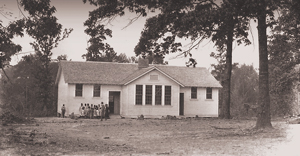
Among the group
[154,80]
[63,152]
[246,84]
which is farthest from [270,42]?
[246,84]

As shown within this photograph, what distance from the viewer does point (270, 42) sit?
127 feet

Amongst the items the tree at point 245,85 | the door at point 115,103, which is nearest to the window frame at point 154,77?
the door at point 115,103

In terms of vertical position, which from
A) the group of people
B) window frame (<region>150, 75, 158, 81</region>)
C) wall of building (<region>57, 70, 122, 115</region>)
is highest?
window frame (<region>150, 75, 158, 81</region>)

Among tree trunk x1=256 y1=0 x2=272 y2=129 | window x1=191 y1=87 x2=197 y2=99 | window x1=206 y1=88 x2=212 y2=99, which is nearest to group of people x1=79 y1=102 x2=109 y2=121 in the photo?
window x1=191 y1=87 x2=197 y2=99

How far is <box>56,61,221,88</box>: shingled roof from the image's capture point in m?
37.2

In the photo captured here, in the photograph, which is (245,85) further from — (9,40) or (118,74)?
(9,40)

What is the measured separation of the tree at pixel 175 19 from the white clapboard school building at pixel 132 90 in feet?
51.9

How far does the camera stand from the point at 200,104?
40.7 m

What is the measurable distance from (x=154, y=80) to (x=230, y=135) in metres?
20.2

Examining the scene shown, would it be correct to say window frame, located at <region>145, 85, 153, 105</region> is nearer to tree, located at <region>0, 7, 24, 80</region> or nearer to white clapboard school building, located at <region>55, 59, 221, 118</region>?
white clapboard school building, located at <region>55, 59, 221, 118</region>

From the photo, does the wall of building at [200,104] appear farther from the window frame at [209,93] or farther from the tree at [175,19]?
the tree at [175,19]

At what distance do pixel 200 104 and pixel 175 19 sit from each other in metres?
23.1

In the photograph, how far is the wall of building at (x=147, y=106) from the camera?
36.6 m

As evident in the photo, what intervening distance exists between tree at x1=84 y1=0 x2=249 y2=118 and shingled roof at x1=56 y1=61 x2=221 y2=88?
51.8 feet
